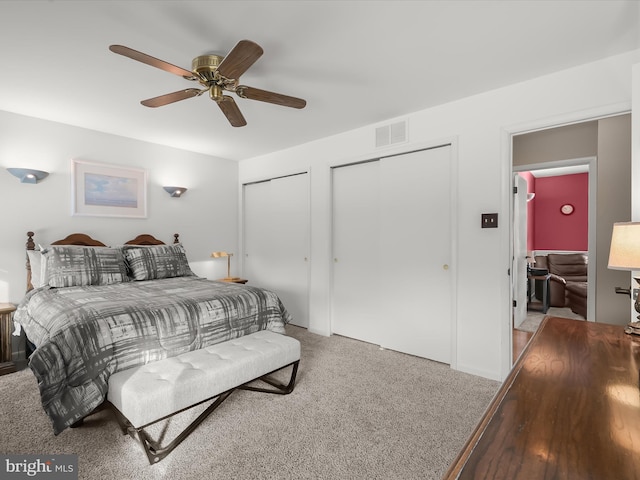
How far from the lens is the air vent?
319cm

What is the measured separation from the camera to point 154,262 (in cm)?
349

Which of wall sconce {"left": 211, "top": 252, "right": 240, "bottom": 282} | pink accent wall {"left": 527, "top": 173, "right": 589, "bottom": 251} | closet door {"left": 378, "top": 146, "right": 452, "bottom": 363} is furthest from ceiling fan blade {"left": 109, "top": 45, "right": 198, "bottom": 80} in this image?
pink accent wall {"left": 527, "top": 173, "right": 589, "bottom": 251}

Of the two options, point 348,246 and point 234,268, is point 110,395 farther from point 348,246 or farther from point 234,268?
point 234,268

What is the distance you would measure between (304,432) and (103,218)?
3314 millimetres

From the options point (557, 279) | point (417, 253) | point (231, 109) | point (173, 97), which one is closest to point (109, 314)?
point (173, 97)

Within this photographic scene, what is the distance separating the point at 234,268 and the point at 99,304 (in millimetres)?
2825

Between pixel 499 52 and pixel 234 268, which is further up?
pixel 499 52

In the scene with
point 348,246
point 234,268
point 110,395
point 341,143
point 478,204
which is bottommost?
point 110,395

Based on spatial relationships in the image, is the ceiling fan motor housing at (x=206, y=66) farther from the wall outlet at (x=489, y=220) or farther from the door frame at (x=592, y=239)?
the door frame at (x=592, y=239)

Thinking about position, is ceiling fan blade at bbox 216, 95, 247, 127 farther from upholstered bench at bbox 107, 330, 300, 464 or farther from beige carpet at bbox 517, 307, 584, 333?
beige carpet at bbox 517, 307, 584, 333

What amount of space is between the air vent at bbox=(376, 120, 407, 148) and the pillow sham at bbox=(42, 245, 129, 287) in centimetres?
298

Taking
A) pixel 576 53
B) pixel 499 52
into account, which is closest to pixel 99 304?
pixel 499 52

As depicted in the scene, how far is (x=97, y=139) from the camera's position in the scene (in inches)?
143

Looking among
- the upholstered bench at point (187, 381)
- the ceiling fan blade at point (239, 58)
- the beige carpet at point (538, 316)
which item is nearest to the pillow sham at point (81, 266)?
the upholstered bench at point (187, 381)
